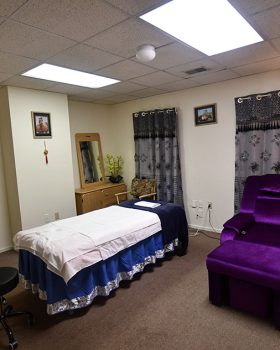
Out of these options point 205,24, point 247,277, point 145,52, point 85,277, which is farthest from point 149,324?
point 205,24

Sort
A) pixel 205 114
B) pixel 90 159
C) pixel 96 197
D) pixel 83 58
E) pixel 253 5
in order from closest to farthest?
pixel 253 5 < pixel 83 58 < pixel 205 114 < pixel 96 197 < pixel 90 159

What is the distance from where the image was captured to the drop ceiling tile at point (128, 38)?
6.45ft

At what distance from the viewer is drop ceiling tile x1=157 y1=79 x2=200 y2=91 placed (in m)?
3.75

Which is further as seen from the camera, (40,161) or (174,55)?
(40,161)

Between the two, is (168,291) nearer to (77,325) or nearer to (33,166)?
(77,325)

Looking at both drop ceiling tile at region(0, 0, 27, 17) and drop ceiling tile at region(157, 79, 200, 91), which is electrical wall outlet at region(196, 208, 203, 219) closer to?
drop ceiling tile at region(157, 79, 200, 91)

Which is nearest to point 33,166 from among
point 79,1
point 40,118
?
point 40,118

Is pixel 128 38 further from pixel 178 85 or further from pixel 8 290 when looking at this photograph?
pixel 8 290

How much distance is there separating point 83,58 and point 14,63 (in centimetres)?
72

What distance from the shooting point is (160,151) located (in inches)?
181

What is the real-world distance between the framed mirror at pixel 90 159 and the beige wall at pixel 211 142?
1248mm

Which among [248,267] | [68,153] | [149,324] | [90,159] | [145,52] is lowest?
[149,324]

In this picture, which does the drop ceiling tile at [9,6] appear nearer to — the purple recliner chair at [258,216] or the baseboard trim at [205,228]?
the purple recliner chair at [258,216]

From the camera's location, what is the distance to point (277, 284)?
75.4 inches
